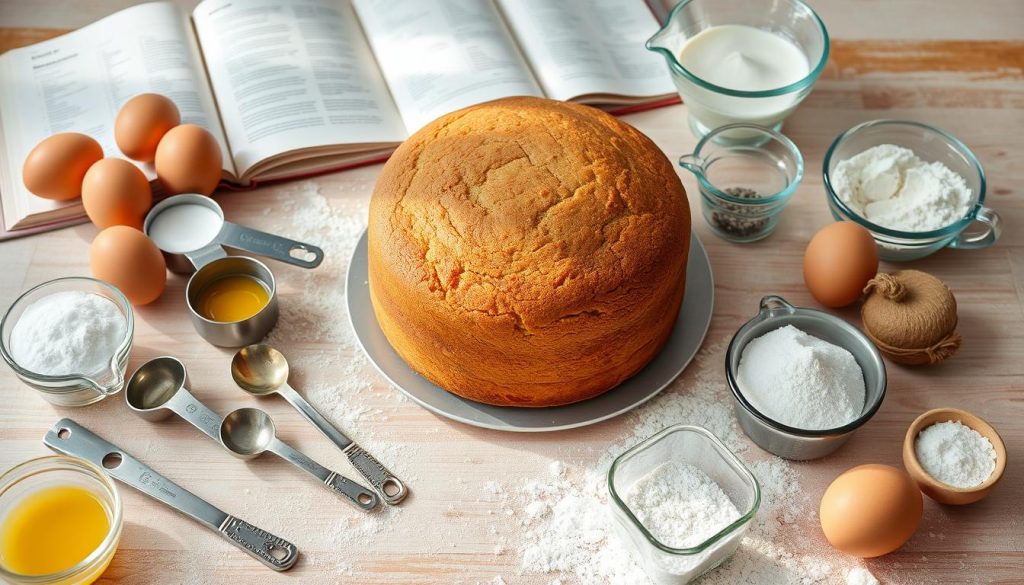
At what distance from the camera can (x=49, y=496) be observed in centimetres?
149

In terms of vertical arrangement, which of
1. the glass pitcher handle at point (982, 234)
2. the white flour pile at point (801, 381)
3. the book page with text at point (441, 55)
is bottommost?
the glass pitcher handle at point (982, 234)

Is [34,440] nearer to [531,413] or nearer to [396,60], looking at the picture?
[531,413]

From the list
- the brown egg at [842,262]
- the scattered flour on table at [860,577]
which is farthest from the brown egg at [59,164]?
the scattered flour on table at [860,577]

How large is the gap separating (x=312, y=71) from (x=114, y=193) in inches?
21.8

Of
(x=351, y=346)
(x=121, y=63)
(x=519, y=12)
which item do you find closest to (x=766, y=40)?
(x=519, y=12)

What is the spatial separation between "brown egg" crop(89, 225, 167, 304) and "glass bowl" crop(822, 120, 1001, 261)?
52.2 inches

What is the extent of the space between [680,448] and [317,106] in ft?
3.69

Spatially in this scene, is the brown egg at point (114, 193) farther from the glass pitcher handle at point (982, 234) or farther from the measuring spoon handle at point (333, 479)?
the glass pitcher handle at point (982, 234)

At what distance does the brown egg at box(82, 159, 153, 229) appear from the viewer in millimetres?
1832

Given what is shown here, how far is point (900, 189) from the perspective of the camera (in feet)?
6.32

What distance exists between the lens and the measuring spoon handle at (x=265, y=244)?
185 centimetres

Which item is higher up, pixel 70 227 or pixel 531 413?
pixel 70 227

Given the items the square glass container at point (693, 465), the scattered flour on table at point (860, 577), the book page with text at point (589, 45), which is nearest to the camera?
the square glass container at point (693, 465)

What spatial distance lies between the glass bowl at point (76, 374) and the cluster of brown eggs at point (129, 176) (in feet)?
0.16
